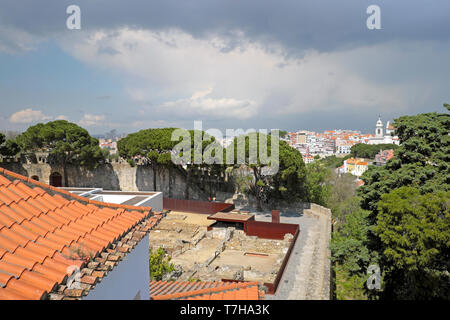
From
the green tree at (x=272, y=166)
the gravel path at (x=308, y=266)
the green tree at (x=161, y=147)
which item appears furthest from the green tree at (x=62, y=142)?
the gravel path at (x=308, y=266)

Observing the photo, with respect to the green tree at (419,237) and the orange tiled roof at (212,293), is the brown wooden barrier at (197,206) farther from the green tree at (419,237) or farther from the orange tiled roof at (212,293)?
the orange tiled roof at (212,293)

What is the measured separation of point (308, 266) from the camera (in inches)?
585

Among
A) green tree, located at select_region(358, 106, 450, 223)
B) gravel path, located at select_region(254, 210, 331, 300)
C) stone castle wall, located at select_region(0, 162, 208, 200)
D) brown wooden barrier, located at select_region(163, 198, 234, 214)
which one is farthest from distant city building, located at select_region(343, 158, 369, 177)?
green tree, located at select_region(358, 106, 450, 223)

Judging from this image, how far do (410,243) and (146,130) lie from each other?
2396 cm

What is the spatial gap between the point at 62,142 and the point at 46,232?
28506 millimetres

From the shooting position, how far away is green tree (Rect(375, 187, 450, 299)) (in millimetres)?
10391

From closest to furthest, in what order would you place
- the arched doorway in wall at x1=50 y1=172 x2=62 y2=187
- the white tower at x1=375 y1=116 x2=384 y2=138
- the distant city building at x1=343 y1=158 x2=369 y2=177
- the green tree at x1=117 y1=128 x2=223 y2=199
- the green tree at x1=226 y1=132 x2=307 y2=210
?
the green tree at x1=226 y1=132 x2=307 y2=210, the green tree at x1=117 y1=128 x2=223 y2=199, the arched doorway in wall at x1=50 y1=172 x2=62 y2=187, the distant city building at x1=343 y1=158 x2=369 y2=177, the white tower at x1=375 y1=116 x2=384 y2=138

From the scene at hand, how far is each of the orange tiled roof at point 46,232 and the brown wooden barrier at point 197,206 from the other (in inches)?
769

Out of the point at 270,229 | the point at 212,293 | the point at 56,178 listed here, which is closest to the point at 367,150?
the point at 270,229

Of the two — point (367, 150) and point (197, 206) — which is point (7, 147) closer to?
point (197, 206)

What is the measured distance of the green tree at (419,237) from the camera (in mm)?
10391

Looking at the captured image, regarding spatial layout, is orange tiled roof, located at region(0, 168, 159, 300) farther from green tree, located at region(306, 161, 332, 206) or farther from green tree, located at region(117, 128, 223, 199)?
green tree, located at region(306, 161, 332, 206)

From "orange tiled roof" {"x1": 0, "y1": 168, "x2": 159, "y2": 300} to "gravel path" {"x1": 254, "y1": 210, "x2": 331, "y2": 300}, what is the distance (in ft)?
28.8

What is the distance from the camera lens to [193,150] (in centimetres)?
2666
